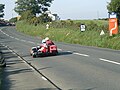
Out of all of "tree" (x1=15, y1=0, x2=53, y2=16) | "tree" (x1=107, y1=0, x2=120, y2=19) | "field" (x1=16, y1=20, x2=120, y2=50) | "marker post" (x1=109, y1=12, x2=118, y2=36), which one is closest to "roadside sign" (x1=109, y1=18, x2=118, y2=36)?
"marker post" (x1=109, y1=12, x2=118, y2=36)

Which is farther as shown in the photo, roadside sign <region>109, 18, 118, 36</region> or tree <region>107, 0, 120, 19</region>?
tree <region>107, 0, 120, 19</region>

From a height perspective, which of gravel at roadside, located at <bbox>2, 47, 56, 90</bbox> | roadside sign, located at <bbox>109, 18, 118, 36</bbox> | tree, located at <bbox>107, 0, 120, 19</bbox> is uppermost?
tree, located at <bbox>107, 0, 120, 19</bbox>

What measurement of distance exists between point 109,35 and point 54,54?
10458 millimetres

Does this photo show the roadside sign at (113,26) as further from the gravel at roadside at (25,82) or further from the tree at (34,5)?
the tree at (34,5)

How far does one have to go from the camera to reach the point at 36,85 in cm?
1177

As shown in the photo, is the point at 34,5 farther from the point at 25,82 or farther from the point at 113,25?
the point at 25,82

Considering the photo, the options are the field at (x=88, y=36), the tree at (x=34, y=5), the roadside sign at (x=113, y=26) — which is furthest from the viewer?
the tree at (x=34, y=5)

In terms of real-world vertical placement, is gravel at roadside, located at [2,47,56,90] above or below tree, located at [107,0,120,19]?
below

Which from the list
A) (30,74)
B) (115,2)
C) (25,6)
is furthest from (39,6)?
(30,74)

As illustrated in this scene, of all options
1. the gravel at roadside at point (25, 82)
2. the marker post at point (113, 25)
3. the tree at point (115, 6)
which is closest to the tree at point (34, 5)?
the tree at point (115, 6)

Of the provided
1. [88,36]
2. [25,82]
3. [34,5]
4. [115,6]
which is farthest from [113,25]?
[34,5]

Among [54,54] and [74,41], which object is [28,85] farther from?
[74,41]

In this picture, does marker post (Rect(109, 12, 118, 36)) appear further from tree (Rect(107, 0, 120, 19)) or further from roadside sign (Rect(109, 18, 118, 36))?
tree (Rect(107, 0, 120, 19))

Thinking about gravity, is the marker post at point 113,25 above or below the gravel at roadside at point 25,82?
above
